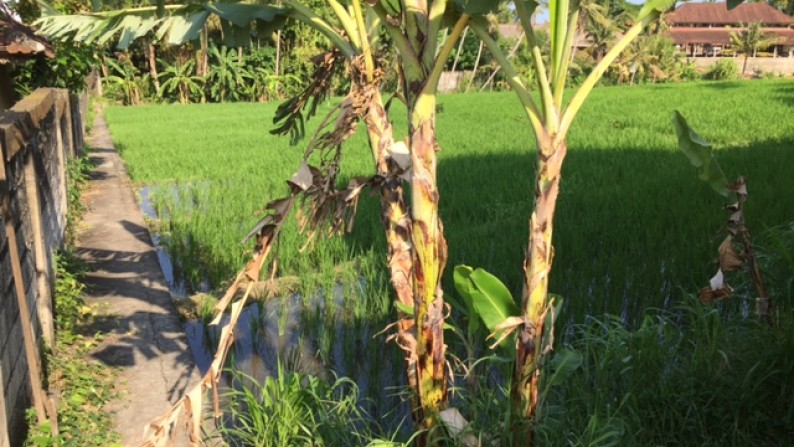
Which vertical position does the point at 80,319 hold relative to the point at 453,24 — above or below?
below

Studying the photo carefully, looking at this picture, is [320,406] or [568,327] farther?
[568,327]

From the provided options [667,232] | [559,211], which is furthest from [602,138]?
[667,232]

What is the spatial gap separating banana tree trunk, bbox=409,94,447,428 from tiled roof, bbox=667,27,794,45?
46840mm

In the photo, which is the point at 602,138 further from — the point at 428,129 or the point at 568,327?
the point at 428,129

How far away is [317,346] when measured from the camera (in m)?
3.61

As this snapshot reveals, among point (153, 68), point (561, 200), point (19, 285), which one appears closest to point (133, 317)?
point (19, 285)

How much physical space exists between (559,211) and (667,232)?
3.31ft

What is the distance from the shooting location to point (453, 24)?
195 cm

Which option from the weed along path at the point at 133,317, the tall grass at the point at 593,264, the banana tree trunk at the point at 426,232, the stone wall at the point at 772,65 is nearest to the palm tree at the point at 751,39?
the stone wall at the point at 772,65

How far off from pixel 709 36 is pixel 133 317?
4829 cm

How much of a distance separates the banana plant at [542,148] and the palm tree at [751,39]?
42.0 m

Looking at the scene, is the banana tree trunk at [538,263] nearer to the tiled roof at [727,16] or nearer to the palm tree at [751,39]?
the palm tree at [751,39]

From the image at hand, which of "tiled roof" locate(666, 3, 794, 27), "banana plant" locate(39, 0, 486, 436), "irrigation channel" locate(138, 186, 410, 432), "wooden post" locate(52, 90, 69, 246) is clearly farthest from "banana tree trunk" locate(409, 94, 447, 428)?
"tiled roof" locate(666, 3, 794, 27)

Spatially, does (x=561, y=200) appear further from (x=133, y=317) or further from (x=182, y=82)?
(x=182, y=82)
